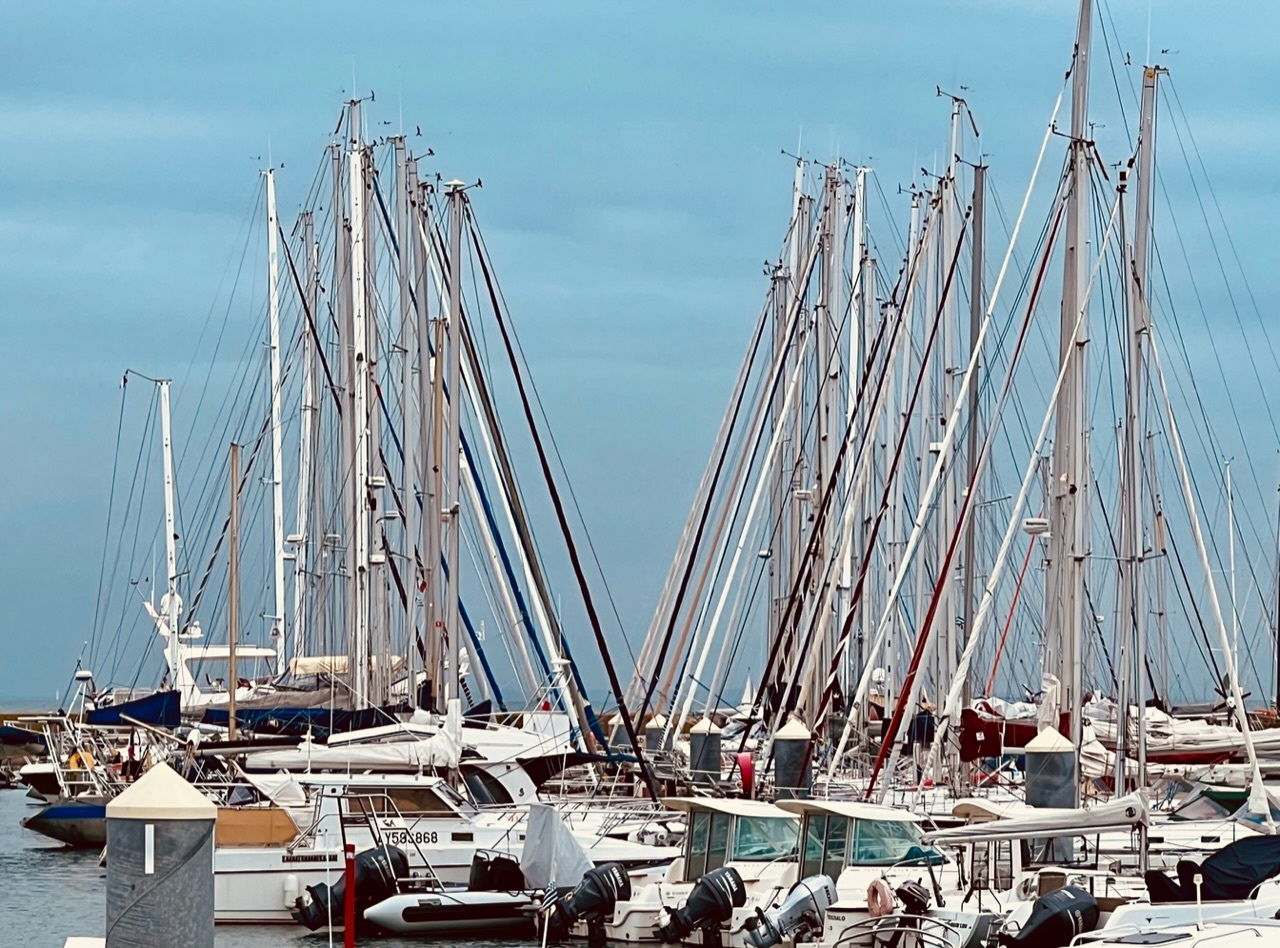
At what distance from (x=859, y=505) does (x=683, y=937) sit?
24.3 meters

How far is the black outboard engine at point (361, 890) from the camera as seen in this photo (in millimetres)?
31094

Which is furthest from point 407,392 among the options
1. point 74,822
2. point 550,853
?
point 550,853

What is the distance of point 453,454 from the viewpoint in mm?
42750

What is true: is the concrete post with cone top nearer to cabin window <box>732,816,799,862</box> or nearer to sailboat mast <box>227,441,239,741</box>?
cabin window <box>732,816,799,862</box>

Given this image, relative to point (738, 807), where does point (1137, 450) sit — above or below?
above

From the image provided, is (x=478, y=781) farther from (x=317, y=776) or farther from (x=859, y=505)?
(x=859, y=505)

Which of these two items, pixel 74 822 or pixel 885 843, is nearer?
pixel 885 843

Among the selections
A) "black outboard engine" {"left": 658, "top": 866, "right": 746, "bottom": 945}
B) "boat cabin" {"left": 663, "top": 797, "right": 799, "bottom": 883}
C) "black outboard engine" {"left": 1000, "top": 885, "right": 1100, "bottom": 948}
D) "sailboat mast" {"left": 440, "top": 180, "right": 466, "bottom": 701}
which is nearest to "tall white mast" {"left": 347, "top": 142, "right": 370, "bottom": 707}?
"sailboat mast" {"left": 440, "top": 180, "right": 466, "bottom": 701}

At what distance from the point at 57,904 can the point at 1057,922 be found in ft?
65.9

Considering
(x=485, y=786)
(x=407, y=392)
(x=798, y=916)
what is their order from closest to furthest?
(x=798, y=916)
(x=485, y=786)
(x=407, y=392)

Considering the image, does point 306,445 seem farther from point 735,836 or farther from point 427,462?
point 735,836

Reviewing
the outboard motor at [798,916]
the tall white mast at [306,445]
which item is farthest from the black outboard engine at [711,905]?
the tall white mast at [306,445]

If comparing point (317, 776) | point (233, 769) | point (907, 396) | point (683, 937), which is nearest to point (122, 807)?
point (683, 937)

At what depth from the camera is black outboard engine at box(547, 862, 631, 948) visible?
1160 inches
